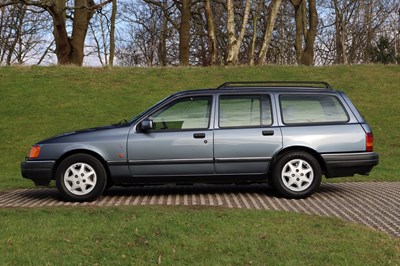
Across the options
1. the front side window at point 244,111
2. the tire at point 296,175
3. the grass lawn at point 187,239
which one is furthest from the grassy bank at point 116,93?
the grass lawn at point 187,239

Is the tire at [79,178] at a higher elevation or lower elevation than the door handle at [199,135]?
lower

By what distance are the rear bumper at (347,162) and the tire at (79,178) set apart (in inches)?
132

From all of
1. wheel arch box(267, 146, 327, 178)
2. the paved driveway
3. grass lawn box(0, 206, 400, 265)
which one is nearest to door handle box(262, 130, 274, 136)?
wheel arch box(267, 146, 327, 178)

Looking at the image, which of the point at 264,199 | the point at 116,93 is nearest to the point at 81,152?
the point at 264,199

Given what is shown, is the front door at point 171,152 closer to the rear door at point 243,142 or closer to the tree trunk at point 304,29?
the rear door at point 243,142

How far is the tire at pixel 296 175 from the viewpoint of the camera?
24.9ft

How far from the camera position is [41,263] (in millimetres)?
4453

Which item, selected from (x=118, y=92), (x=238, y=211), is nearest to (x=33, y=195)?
(x=238, y=211)

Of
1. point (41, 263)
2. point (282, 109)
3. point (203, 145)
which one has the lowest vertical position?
point (41, 263)

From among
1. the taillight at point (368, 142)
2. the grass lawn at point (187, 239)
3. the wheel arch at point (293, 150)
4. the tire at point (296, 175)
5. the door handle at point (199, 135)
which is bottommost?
the grass lawn at point (187, 239)

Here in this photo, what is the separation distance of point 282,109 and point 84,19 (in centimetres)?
2072

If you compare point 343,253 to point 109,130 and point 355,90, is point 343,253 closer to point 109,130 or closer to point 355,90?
point 109,130

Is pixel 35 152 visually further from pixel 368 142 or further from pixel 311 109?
pixel 368 142

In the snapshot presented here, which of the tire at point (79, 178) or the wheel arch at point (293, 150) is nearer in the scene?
the tire at point (79, 178)
